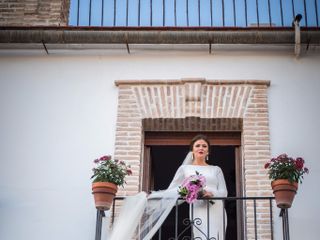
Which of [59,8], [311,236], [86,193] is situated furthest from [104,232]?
[59,8]

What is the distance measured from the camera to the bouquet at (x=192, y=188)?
24.2ft

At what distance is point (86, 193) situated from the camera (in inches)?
318

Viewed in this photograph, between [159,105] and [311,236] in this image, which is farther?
[159,105]

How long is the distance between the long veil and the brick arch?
67 cm

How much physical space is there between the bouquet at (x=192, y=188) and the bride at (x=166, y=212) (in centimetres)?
7

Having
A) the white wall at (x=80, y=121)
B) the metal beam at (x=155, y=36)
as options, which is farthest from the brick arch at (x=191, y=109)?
the metal beam at (x=155, y=36)

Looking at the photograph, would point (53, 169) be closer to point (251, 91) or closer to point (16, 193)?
point (16, 193)

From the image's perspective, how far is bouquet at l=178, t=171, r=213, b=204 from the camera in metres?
7.36

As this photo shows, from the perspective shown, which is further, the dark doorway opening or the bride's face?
the dark doorway opening

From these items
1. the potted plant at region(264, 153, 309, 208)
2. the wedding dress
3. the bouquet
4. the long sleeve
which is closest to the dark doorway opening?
the long sleeve

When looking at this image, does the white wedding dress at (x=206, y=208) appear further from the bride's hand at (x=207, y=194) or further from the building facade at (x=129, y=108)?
the building facade at (x=129, y=108)

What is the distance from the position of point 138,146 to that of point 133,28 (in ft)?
5.04

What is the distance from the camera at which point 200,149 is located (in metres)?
8.09

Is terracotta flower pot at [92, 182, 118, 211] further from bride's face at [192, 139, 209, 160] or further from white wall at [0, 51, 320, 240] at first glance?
bride's face at [192, 139, 209, 160]
